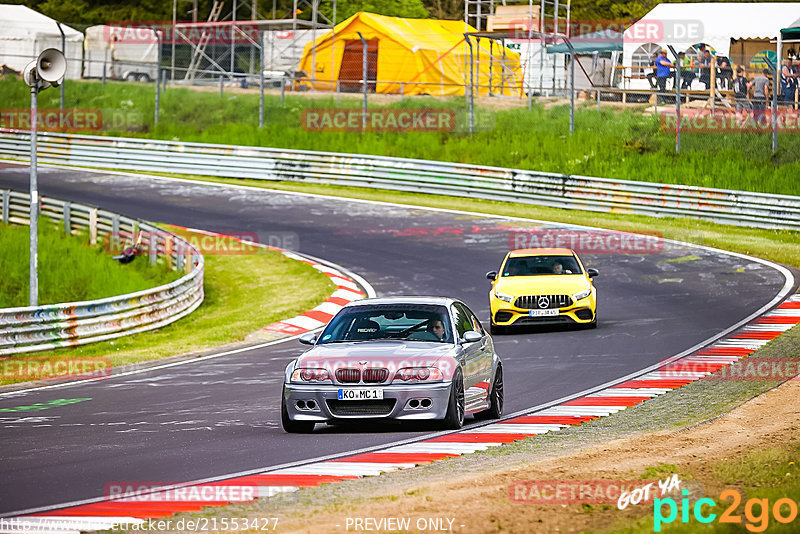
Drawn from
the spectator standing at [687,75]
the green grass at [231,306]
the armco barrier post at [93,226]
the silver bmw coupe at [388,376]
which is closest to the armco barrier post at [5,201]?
the armco barrier post at [93,226]

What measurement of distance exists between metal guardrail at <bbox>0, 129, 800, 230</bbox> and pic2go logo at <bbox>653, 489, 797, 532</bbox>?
24083mm

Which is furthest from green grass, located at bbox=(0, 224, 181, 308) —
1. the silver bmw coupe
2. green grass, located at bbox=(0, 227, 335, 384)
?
the silver bmw coupe

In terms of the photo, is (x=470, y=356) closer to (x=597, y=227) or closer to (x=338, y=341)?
(x=338, y=341)

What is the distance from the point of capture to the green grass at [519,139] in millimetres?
34219

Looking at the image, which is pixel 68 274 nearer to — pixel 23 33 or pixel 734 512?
pixel 734 512

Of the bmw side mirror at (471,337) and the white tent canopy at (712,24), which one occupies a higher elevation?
the white tent canopy at (712,24)

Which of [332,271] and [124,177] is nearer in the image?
[332,271]

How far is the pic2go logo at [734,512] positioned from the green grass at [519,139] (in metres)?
26.6

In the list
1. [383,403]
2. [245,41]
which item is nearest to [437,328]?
[383,403]

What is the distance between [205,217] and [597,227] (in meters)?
10.7

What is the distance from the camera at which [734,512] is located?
7.28 meters

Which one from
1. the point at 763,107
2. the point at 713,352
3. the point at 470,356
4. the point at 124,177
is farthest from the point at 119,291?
the point at 763,107

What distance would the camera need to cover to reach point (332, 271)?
26641 mm

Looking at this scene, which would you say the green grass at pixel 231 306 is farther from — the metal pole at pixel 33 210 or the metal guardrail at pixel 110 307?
the metal pole at pixel 33 210
